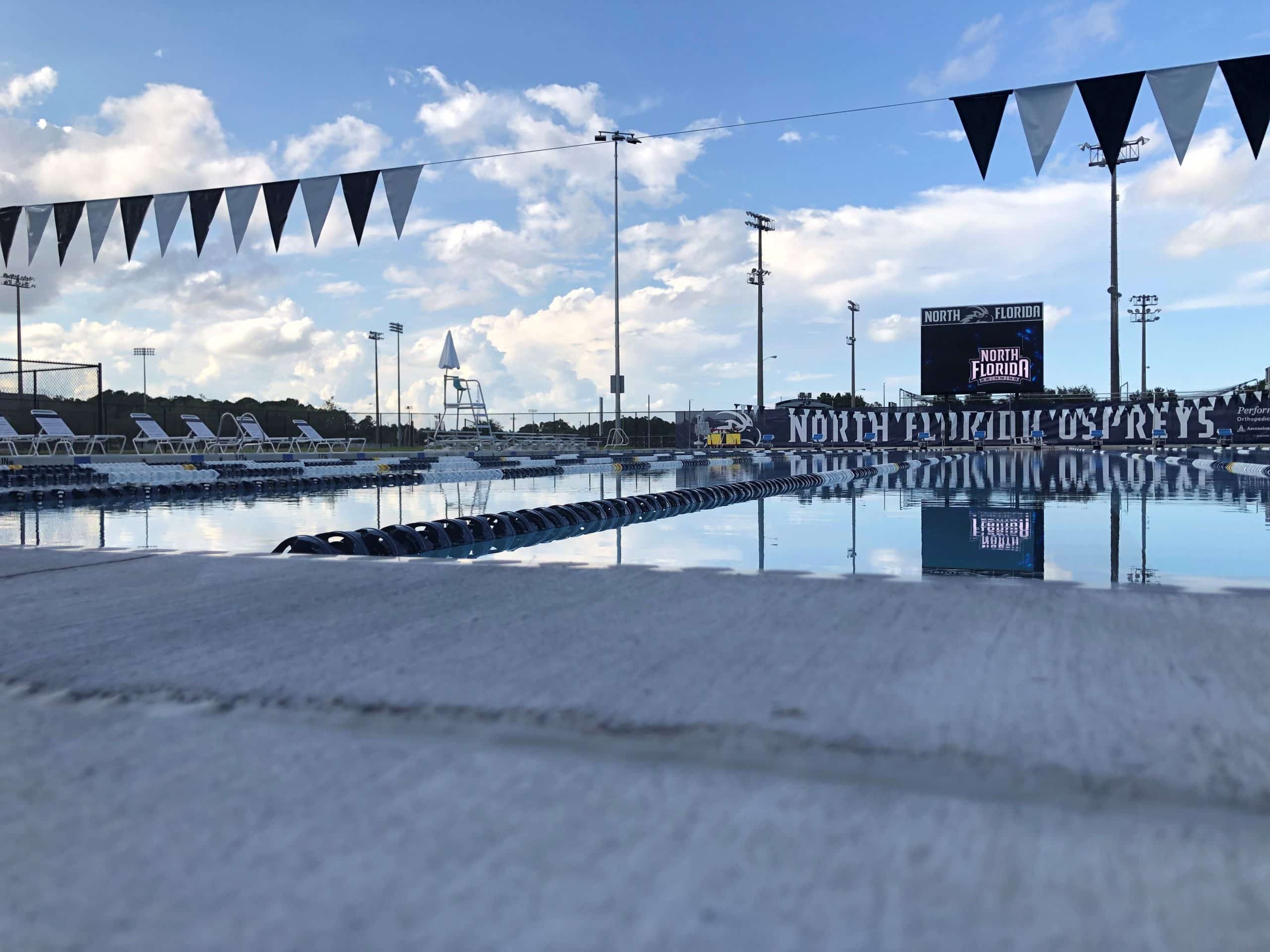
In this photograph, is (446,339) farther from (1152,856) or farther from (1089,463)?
(1152,856)

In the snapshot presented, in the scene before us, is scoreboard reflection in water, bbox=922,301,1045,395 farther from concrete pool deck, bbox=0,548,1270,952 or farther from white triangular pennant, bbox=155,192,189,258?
concrete pool deck, bbox=0,548,1270,952

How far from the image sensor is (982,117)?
8.10 m

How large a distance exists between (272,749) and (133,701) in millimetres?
405

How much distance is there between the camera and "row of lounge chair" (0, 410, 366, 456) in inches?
670

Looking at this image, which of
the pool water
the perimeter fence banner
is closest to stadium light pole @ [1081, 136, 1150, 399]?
the perimeter fence banner

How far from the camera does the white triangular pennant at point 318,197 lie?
10.0 m

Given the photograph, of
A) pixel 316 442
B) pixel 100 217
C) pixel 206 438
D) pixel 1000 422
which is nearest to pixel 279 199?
pixel 100 217

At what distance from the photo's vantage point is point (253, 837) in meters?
0.97

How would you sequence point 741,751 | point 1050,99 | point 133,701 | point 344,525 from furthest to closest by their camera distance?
1. point 1050,99
2. point 344,525
3. point 133,701
4. point 741,751

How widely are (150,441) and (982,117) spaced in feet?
74.9

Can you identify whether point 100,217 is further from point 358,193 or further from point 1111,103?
point 1111,103

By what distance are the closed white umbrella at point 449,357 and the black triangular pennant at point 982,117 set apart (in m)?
23.4

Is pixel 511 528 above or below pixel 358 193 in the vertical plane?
below

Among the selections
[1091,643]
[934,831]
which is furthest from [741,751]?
[1091,643]
